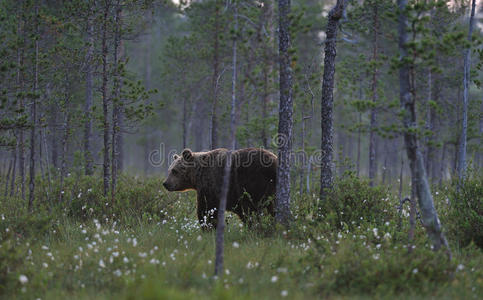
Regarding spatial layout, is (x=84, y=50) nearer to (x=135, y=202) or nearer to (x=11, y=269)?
(x=135, y=202)

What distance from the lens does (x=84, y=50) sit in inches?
451

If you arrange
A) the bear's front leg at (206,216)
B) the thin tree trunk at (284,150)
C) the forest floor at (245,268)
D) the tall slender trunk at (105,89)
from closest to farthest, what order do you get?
the forest floor at (245,268) < the thin tree trunk at (284,150) < the bear's front leg at (206,216) < the tall slender trunk at (105,89)

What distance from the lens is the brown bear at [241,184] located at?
9383 millimetres

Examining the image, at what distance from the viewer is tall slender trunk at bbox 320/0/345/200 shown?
9.58 m

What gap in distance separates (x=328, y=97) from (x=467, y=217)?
400cm

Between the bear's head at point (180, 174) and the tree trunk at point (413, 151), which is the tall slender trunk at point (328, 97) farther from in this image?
the bear's head at point (180, 174)

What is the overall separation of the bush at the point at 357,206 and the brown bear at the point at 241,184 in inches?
57.6

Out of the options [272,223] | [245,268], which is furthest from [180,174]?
[245,268]

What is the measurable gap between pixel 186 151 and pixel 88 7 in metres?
4.88

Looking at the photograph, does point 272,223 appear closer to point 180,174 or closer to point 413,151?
point 180,174

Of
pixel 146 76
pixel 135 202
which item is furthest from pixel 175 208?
pixel 146 76

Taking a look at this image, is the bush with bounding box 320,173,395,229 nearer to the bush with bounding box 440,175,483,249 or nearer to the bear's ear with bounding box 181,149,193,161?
the bush with bounding box 440,175,483,249

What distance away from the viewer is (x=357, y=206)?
9.35 m

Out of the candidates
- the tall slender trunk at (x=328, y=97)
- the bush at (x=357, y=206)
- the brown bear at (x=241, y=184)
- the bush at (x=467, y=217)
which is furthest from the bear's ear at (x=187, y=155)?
the bush at (x=467, y=217)
